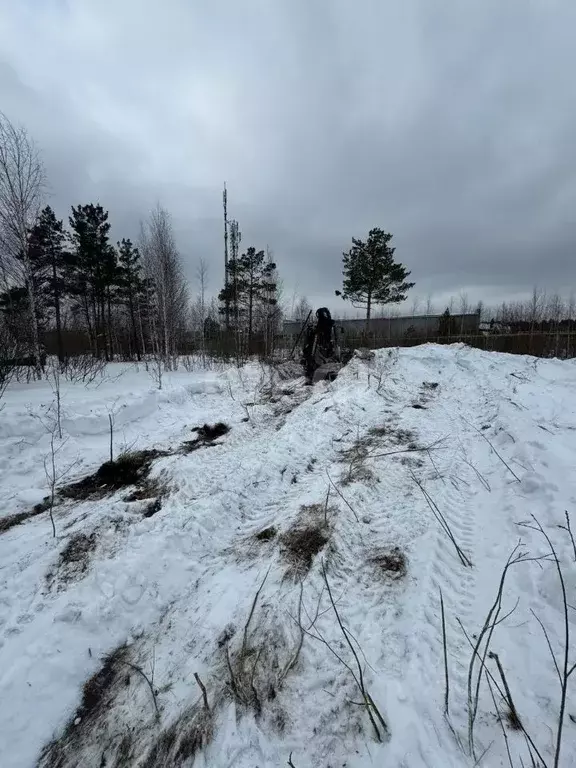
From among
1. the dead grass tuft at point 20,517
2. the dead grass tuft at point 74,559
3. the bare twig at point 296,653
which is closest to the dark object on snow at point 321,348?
the dead grass tuft at point 20,517

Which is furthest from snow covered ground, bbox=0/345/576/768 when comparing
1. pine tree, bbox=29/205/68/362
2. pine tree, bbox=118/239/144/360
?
pine tree, bbox=118/239/144/360

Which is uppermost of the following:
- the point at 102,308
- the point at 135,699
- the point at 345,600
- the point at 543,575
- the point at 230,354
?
the point at 102,308

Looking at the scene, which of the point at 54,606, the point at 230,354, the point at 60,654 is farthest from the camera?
the point at 230,354

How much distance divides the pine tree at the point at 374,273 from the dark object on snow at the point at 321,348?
1712cm

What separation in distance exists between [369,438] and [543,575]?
4.09m

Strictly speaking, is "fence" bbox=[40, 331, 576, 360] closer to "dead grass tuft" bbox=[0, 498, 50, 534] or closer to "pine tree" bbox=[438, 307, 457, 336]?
"pine tree" bbox=[438, 307, 457, 336]

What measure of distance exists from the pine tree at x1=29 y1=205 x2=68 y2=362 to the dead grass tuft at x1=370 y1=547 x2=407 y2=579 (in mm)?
22858

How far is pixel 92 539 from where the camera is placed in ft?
11.4

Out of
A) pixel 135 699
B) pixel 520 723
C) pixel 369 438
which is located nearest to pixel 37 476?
pixel 135 699

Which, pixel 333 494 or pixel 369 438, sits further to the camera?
pixel 369 438

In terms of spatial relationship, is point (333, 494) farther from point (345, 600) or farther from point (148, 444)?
point (148, 444)

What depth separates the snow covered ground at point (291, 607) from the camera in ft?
6.30

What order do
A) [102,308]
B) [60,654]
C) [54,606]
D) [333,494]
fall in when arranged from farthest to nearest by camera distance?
1. [102,308]
2. [333,494]
3. [54,606]
4. [60,654]

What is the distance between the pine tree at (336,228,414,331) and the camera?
2794 centimetres
